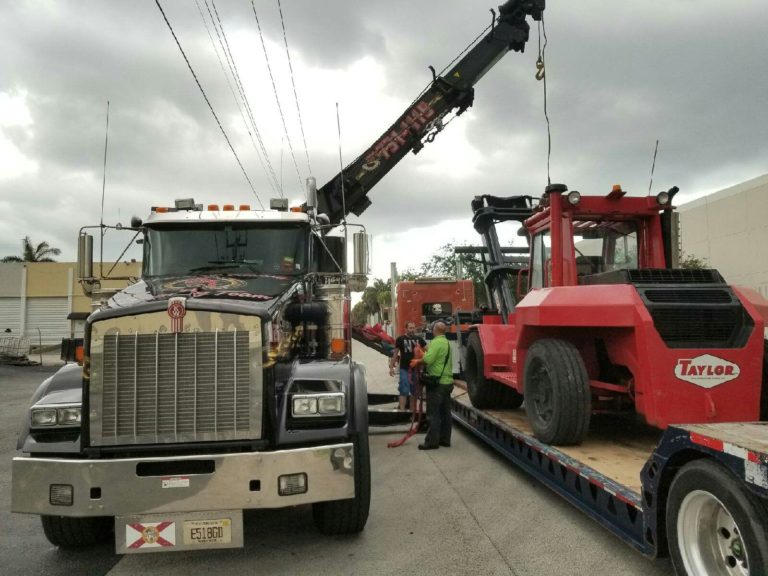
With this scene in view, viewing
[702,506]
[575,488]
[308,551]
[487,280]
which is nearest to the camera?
[702,506]

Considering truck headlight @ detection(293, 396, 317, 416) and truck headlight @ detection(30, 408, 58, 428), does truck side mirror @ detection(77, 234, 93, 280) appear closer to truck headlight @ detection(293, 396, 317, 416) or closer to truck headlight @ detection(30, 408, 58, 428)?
truck headlight @ detection(30, 408, 58, 428)

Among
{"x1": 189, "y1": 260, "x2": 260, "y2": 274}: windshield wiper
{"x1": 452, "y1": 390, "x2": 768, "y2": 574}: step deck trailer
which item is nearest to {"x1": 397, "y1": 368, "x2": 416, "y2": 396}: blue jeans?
{"x1": 452, "y1": 390, "x2": 768, "y2": 574}: step deck trailer

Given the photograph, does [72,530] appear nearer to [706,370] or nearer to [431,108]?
[706,370]

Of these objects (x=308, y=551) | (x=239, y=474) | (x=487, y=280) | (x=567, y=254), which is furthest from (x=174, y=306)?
(x=487, y=280)

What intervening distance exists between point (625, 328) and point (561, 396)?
0.79m

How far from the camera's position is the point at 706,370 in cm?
451

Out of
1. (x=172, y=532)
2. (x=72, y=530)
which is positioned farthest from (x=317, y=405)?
(x=72, y=530)

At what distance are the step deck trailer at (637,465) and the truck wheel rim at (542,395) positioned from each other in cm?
27

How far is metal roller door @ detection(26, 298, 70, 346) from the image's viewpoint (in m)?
31.6

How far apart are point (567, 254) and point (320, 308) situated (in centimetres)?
248

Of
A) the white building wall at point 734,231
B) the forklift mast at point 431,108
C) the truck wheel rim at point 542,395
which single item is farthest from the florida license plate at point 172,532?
the white building wall at point 734,231

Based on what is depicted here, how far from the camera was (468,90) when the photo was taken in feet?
43.3

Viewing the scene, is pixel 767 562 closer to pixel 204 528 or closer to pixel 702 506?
pixel 702 506

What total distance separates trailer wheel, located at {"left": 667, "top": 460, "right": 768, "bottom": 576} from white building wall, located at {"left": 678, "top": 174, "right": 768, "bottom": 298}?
21871mm
